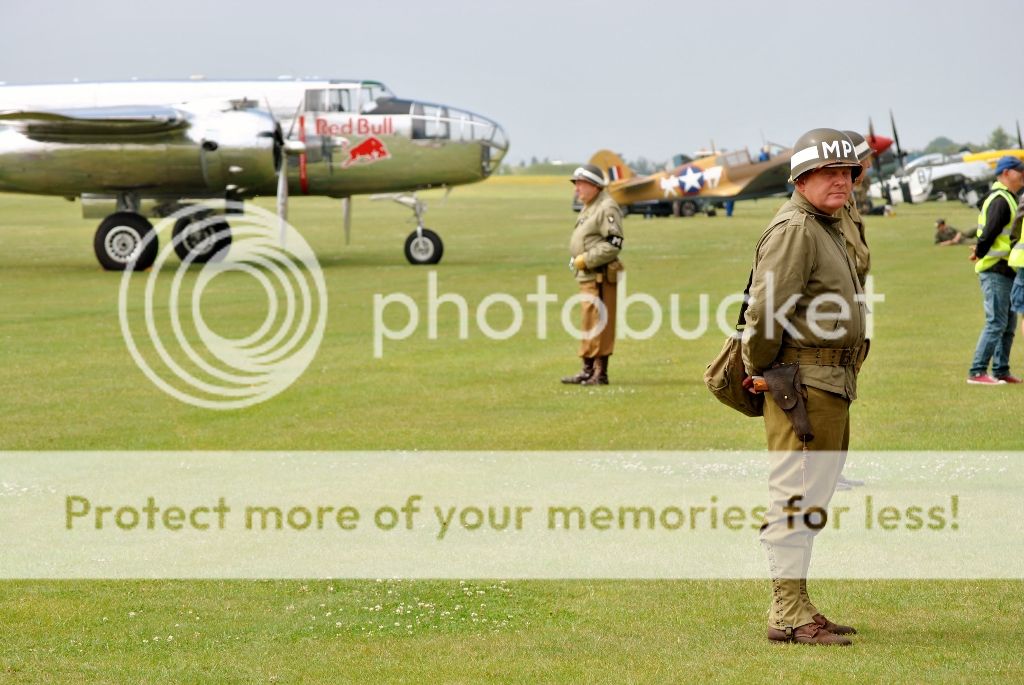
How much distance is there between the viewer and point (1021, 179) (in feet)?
46.2

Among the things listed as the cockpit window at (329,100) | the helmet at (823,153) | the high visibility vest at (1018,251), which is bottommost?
the high visibility vest at (1018,251)

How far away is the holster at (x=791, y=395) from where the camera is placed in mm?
6277

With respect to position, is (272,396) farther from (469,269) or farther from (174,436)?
(469,269)

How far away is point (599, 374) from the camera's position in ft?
49.5

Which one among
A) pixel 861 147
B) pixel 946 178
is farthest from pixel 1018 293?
pixel 946 178

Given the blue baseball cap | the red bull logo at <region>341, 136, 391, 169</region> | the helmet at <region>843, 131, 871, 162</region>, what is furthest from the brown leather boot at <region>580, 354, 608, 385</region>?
the red bull logo at <region>341, 136, 391, 169</region>

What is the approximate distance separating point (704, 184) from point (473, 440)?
5189 cm

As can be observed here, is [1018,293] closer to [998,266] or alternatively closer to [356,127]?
[998,266]

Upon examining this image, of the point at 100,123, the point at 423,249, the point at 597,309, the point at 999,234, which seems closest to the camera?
the point at 999,234

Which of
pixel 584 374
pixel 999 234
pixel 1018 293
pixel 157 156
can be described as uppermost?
pixel 157 156

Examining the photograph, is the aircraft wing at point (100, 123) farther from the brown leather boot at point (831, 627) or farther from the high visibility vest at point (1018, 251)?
the brown leather boot at point (831, 627)

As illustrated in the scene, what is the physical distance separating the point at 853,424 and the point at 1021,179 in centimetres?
331


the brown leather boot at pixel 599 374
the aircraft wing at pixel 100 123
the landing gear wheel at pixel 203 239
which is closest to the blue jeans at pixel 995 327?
the brown leather boot at pixel 599 374

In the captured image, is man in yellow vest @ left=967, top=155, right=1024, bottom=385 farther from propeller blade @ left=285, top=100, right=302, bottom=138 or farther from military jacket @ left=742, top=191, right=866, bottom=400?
propeller blade @ left=285, top=100, right=302, bottom=138
